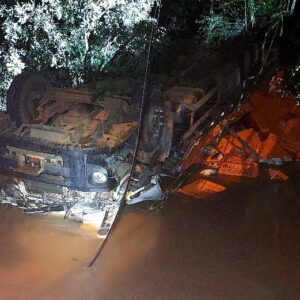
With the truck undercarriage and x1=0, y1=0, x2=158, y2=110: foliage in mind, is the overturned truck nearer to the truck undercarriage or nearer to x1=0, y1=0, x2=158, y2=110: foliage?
the truck undercarriage

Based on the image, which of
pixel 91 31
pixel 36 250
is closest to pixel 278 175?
pixel 36 250

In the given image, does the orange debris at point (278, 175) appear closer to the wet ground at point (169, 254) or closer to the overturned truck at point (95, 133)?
the wet ground at point (169, 254)

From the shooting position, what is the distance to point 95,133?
18.7 feet

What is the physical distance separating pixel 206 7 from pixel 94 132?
740cm

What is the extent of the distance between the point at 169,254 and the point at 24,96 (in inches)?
135

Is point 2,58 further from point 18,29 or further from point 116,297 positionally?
point 116,297

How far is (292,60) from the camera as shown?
11922 mm

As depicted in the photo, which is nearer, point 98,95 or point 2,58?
point 98,95

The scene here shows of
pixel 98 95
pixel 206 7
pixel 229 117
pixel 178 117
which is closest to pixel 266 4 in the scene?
pixel 206 7

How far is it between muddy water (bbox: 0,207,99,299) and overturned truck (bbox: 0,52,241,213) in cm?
43

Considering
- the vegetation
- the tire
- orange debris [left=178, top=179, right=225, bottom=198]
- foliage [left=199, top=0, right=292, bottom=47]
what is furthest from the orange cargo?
foliage [left=199, top=0, right=292, bottom=47]

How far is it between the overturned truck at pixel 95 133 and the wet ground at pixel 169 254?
589 mm

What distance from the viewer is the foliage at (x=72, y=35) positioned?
32.3 feet

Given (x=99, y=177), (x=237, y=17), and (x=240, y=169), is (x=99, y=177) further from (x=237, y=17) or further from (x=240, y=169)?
(x=237, y=17)
